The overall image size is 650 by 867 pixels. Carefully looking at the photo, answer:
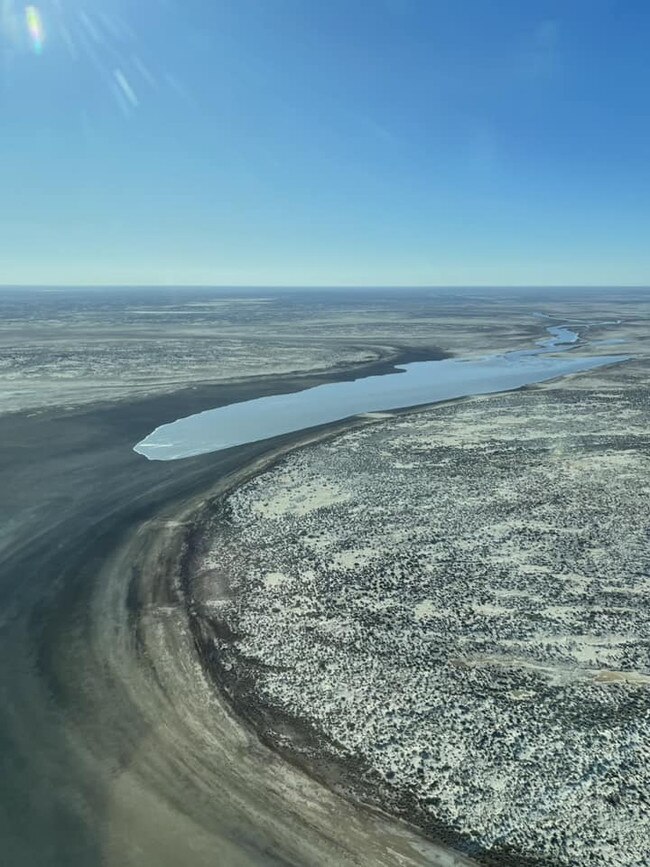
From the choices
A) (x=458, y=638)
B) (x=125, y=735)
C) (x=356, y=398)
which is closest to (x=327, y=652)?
(x=458, y=638)

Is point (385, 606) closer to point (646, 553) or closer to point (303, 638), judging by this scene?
point (303, 638)

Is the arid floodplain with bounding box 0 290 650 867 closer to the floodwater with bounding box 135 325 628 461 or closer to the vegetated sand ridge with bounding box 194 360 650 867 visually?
the vegetated sand ridge with bounding box 194 360 650 867

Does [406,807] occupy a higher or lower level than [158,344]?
lower

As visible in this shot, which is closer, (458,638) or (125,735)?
(125,735)

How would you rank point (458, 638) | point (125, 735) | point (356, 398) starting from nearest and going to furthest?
point (125, 735) < point (458, 638) < point (356, 398)

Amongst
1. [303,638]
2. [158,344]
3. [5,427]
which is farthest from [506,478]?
[158,344]

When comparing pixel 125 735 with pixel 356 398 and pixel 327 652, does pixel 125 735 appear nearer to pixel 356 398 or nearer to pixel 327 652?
pixel 327 652

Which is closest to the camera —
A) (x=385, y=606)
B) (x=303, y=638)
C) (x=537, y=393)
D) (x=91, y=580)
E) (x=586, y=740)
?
(x=586, y=740)

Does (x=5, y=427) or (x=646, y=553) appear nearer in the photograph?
(x=646, y=553)
